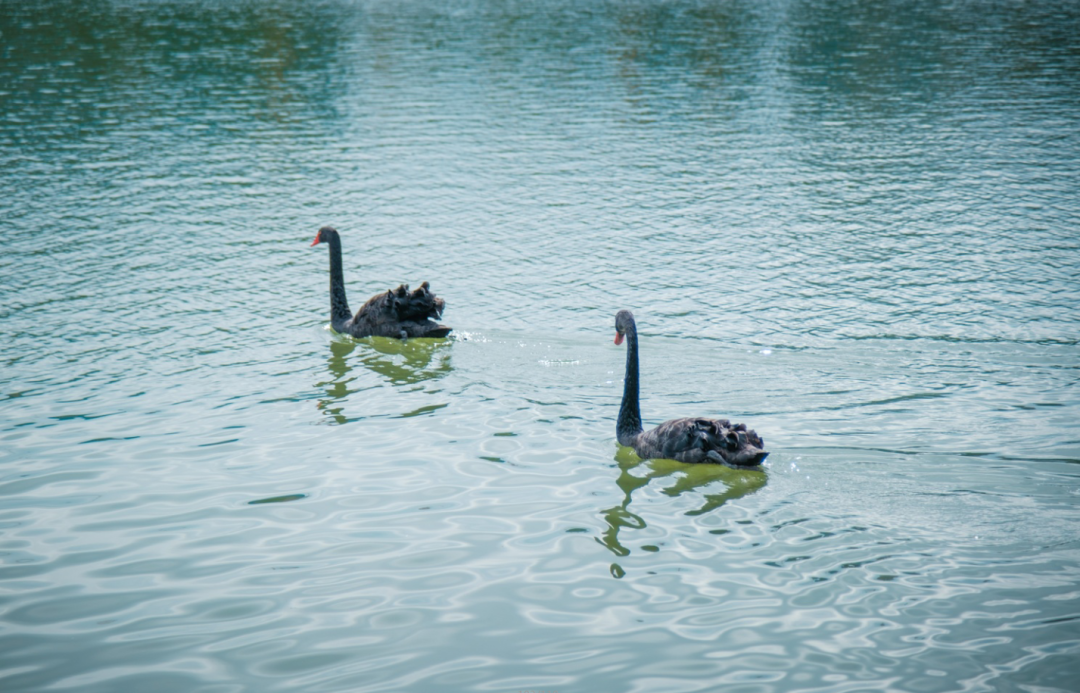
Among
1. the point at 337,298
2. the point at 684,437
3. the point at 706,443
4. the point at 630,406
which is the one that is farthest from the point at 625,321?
the point at 337,298

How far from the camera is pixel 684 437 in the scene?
1073 cm

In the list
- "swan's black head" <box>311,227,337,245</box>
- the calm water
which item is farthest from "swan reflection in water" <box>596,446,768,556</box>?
"swan's black head" <box>311,227,337,245</box>

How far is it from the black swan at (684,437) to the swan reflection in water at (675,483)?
0.58ft

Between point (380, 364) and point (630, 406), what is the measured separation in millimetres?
5255

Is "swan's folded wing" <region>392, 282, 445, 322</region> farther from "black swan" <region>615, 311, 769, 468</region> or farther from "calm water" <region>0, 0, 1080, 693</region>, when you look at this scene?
"black swan" <region>615, 311, 769, 468</region>

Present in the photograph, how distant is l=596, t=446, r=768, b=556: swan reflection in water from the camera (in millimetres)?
10133

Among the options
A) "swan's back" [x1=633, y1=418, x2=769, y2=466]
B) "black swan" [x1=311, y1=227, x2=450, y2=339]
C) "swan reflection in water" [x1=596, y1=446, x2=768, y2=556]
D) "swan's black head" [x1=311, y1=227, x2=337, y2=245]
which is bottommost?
"swan reflection in water" [x1=596, y1=446, x2=768, y2=556]

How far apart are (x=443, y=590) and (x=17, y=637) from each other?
372cm

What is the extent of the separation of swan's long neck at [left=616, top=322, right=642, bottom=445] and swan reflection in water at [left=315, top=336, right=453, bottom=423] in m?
3.72

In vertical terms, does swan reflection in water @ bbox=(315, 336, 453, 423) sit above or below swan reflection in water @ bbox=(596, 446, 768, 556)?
above

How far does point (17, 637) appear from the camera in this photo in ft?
27.3

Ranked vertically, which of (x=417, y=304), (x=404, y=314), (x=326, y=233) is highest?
(x=326, y=233)

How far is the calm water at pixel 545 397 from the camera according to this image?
8.20m

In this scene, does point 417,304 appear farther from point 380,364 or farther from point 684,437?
point 684,437
